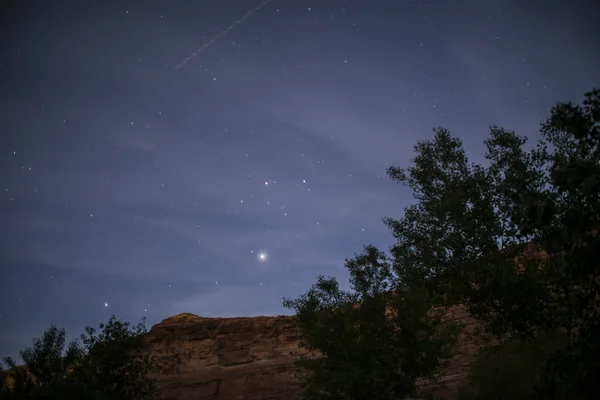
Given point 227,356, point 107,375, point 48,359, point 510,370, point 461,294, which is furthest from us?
point 227,356

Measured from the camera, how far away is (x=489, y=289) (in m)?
18.1

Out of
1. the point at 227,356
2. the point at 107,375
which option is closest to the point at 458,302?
the point at 107,375

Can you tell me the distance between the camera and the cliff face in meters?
53.4

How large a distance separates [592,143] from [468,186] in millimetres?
16366

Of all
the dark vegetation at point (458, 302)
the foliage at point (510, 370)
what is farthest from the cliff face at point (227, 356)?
the foliage at point (510, 370)

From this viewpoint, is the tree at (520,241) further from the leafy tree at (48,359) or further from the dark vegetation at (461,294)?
the leafy tree at (48,359)

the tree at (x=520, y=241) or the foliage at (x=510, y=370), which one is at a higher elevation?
the tree at (x=520, y=241)

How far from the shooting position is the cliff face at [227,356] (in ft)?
175

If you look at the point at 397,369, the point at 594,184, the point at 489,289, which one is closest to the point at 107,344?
the point at 397,369

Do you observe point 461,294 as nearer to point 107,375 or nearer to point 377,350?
point 377,350

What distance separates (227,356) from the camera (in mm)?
68250

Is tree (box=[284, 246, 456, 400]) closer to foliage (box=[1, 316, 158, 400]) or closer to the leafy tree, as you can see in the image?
foliage (box=[1, 316, 158, 400])

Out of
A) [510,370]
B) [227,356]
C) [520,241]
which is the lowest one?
[227,356]

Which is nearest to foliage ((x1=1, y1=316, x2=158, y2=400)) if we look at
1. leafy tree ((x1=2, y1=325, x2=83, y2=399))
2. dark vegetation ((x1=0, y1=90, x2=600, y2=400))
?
dark vegetation ((x1=0, y1=90, x2=600, y2=400))
